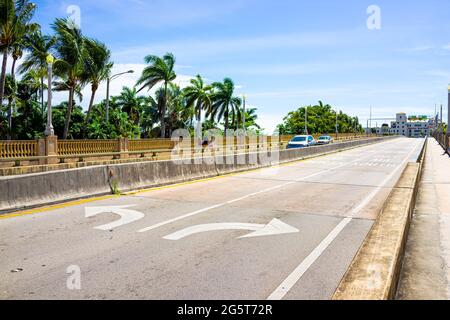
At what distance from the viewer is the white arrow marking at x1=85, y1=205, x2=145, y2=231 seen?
7766 millimetres

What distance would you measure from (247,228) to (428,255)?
10.0 feet

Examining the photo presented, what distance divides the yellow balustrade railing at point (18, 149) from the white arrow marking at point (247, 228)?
610 inches

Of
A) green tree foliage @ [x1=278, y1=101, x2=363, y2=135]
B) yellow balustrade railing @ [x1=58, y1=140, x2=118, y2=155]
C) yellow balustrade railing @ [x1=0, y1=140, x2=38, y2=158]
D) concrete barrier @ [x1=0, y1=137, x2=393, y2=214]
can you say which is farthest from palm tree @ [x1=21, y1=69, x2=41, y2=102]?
green tree foliage @ [x1=278, y1=101, x2=363, y2=135]

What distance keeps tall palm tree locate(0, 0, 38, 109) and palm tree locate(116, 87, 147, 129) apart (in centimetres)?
4293

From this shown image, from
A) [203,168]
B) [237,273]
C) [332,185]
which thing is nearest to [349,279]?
[237,273]

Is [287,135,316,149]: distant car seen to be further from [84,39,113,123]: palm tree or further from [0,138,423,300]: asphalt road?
[0,138,423,300]: asphalt road

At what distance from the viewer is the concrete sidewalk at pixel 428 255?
4848mm

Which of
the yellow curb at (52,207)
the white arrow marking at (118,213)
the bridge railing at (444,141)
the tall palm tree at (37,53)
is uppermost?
the tall palm tree at (37,53)

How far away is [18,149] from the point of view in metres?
20.4

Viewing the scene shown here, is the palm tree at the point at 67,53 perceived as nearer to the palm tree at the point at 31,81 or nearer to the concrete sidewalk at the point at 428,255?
the palm tree at the point at 31,81

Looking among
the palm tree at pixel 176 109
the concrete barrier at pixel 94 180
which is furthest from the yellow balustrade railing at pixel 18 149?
the palm tree at pixel 176 109

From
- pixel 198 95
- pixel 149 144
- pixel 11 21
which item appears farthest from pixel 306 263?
pixel 198 95

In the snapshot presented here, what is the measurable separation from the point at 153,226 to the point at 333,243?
129 inches

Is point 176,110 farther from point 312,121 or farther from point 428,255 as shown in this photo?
point 428,255
